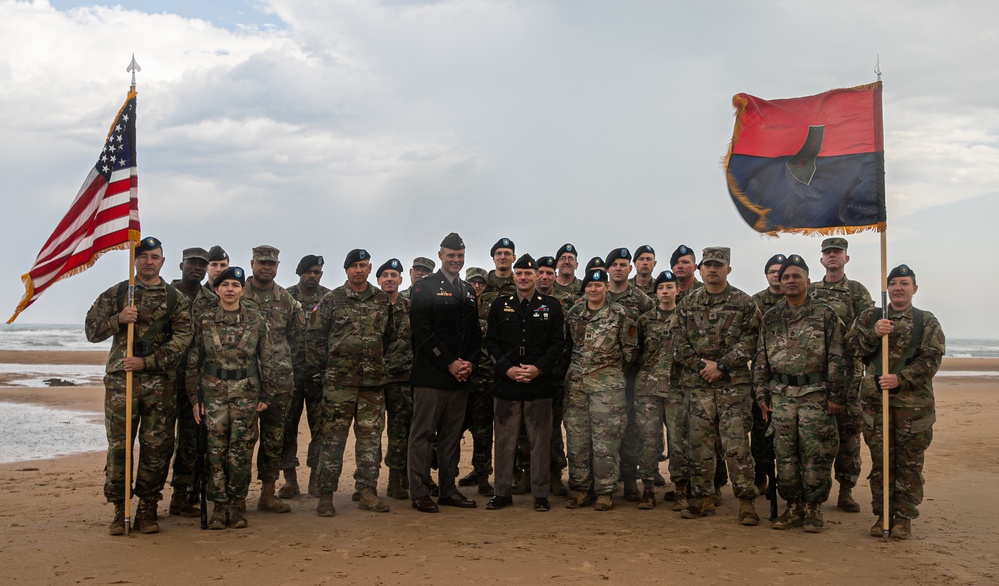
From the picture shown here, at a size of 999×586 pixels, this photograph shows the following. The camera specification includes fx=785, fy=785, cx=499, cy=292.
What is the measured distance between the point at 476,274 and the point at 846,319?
3.95 metres

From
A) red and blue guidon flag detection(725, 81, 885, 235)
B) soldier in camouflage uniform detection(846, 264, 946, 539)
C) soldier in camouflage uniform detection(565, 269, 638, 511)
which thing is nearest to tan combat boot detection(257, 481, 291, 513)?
soldier in camouflage uniform detection(565, 269, 638, 511)

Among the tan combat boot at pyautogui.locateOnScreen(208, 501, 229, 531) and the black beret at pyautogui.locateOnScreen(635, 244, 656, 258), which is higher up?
the black beret at pyautogui.locateOnScreen(635, 244, 656, 258)

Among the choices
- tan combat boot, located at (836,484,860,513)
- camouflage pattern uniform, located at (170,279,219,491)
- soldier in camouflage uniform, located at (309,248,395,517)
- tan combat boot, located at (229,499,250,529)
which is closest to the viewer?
tan combat boot, located at (229,499,250,529)

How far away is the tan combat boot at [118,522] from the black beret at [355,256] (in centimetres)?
284

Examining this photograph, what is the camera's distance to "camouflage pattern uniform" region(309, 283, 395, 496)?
7.23 metres

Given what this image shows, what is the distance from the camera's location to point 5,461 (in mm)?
10281

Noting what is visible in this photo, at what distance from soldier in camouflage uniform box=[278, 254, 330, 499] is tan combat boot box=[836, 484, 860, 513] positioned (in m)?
5.12

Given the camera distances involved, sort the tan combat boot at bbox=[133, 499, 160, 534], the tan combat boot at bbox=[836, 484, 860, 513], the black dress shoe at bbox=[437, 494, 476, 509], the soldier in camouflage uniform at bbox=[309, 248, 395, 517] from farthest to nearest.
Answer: the black dress shoe at bbox=[437, 494, 476, 509], the tan combat boot at bbox=[836, 484, 860, 513], the soldier in camouflage uniform at bbox=[309, 248, 395, 517], the tan combat boot at bbox=[133, 499, 160, 534]

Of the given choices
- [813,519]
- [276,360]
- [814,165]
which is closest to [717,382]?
[813,519]

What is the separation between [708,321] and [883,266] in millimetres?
1486

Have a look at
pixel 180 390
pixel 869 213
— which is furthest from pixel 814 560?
pixel 180 390

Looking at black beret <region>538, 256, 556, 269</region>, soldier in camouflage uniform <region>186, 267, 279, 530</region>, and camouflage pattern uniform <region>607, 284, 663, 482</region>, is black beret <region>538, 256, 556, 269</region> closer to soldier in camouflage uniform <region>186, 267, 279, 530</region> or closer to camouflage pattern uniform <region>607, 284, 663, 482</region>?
camouflage pattern uniform <region>607, 284, 663, 482</region>

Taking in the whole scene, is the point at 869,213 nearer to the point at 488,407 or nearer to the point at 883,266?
the point at 883,266

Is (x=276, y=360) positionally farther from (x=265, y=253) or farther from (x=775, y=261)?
(x=775, y=261)
